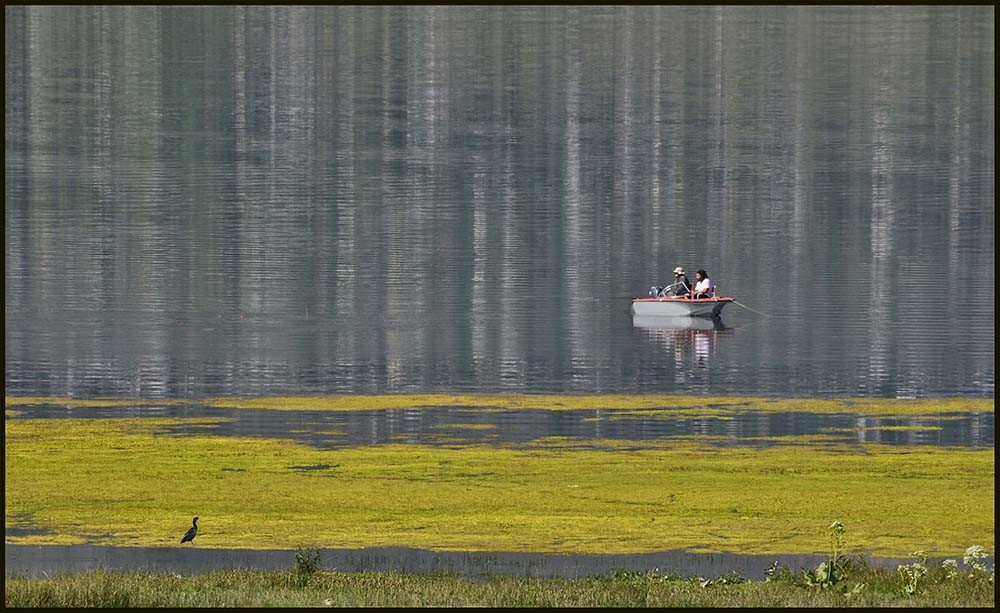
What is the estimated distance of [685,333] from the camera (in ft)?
198

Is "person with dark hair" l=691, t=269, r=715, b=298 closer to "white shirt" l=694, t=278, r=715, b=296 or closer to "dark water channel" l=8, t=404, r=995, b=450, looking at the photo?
"white shirt" l=694, t=278, r=715, b=296

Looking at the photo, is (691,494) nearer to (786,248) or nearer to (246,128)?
(786,248)

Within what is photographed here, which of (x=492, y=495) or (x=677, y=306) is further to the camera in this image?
(x=677, y=306)

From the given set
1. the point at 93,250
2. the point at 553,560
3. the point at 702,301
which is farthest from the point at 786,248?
the point at 553,560

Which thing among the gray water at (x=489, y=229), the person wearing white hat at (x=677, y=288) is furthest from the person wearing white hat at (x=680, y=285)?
the gray water at (x=489, y=229)

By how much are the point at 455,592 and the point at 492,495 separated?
11.6 meters

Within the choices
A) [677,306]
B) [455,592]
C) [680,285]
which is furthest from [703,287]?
[455,592]

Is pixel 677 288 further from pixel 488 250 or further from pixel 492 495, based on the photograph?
pixel 492 495

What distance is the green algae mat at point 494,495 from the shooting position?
91.6 ft

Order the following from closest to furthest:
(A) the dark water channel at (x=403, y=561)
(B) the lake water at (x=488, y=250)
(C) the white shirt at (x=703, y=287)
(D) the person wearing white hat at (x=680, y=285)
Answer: (A) the dark water channel at (x=403, y=561), (B) the lake water at (x=488, y=250), (C) the white shirt at (x=703, y=287), (D) the person wearing white hat at (x=680, y=285)

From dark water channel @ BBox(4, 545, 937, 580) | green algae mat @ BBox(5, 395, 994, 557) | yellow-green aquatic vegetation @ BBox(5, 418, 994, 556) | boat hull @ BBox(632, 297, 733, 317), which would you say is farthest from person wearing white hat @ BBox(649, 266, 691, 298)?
dark water channel @ BBox(4, 545, 937, 580)

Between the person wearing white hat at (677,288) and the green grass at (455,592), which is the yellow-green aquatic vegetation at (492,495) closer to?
the green grass at (455,592)

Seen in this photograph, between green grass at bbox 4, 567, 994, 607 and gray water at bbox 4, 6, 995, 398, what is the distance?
2443cm

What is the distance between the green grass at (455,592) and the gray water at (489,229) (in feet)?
80.1
